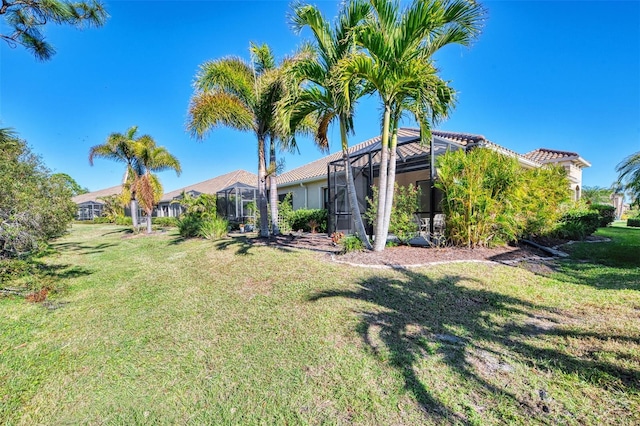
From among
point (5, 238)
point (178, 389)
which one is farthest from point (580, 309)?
point (5, 238)

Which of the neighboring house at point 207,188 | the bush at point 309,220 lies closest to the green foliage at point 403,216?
the bush at point 309,220

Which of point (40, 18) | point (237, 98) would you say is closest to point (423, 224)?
point (237, 98)

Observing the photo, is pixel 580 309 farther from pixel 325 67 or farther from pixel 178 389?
pixel 325 67

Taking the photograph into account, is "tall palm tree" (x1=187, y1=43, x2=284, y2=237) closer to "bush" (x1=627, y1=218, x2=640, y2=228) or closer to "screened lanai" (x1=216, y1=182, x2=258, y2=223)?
"screened lanai" (x1=216, y1=182, x2=258, y2=223)

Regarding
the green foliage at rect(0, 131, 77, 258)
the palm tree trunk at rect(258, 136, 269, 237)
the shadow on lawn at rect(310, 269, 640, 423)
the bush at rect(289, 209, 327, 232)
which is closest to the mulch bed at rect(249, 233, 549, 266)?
the shadow on lawn at rect(310, 269, 640, 423)

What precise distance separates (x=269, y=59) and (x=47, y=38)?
20.4ft

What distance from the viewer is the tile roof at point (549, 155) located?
14.2 meters

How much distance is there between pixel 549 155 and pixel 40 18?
65.8ft

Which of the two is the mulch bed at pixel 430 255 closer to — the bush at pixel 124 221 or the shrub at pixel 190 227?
the shrub at pixel 190 227

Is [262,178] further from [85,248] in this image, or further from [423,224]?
[85,248]

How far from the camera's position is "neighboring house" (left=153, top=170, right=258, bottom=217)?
91.7ft

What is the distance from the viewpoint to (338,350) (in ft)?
9.92

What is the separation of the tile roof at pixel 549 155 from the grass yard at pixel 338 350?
11.1 meters

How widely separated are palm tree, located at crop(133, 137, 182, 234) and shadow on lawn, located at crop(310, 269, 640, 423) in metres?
Result: 17.3
